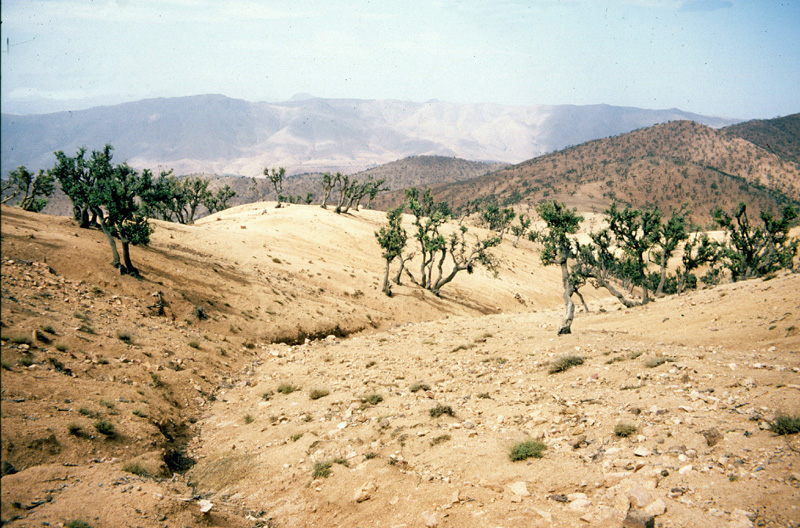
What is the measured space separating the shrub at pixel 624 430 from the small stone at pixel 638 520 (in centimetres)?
290

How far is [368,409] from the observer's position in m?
14.6

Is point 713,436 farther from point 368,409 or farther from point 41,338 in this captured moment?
point 41,338

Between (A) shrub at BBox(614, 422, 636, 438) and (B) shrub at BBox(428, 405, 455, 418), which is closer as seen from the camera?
(A) shrub at BBox(614, 422, 636, 438)

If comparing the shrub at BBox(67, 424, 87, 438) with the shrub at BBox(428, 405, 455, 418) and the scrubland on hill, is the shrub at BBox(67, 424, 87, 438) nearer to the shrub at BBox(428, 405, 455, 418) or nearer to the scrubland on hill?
the scrubland on hill

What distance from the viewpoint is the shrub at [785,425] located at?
28.5 ft

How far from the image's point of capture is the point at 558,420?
11391mm

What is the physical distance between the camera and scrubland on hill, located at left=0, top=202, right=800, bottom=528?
8641 mm

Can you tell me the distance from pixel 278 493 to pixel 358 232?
48.1 metres

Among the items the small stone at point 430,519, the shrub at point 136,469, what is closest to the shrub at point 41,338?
the shrub at point 136,469

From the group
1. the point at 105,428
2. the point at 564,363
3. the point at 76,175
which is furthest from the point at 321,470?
the point at 76,175

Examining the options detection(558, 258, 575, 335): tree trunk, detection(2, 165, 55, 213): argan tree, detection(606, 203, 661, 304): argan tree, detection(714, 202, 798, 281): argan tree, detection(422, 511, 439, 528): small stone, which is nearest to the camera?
detection(422, 511, 439, 528): small stone

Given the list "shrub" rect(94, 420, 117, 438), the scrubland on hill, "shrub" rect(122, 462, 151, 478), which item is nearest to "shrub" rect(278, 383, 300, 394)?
the scrubland on hill

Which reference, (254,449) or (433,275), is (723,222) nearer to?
(433,275)

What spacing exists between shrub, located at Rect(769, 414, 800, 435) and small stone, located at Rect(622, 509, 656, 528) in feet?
12.9
